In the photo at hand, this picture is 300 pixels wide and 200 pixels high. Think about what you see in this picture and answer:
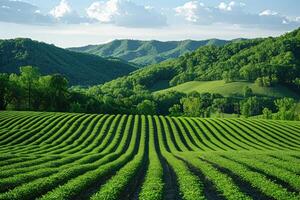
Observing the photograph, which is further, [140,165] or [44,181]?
[140,165]

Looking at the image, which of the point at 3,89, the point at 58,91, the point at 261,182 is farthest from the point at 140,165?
the point at 58,91

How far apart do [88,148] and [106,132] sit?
43.5 ft

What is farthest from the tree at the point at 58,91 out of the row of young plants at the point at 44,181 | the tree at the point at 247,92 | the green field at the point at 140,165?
the tree at the point at 247,92

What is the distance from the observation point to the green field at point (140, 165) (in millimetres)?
22594

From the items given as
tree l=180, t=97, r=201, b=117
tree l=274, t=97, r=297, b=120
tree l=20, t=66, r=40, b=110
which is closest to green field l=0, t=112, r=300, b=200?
tree l=20, t=66, r=40, b=110

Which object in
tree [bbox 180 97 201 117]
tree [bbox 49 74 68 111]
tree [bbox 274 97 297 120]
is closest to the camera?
tree [bbox 49 74 68 111]

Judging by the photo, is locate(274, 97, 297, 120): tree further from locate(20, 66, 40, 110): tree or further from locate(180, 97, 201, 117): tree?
locate(20, 66, 40, 110): tree

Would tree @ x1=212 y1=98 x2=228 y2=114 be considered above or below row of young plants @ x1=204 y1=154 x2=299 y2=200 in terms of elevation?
below

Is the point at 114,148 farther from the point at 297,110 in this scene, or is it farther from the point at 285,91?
the point at 285,91

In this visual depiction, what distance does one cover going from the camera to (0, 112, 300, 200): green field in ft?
74.1

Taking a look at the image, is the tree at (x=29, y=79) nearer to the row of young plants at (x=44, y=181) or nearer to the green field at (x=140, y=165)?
the green field at (x=140, y=165)

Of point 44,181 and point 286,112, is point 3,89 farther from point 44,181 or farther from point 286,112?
point 44,181

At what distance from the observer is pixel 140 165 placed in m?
33.9

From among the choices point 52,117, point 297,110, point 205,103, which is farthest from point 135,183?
point 205,103
